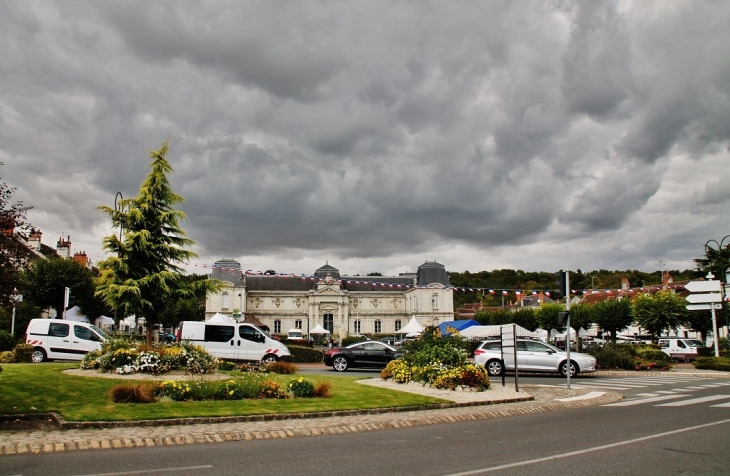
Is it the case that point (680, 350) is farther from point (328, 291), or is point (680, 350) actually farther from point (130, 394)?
point (328, 291)

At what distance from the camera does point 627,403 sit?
1520cm

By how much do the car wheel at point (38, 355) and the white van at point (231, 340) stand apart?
5406 millimetres

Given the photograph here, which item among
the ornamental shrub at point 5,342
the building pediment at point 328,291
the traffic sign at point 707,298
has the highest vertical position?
the building pediment at point 328,291

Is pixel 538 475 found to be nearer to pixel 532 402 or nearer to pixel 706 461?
pixel 706 461

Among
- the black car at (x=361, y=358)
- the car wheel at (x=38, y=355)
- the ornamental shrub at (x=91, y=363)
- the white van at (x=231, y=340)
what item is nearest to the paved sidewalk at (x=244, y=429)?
the ornamental shrub at (x=91, y=363)

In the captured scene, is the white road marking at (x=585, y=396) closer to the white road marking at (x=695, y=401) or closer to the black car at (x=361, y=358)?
the white road marking at (x=695, y=401)

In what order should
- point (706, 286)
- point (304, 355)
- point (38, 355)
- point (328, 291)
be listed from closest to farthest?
point (38, 355), point (706, 286), point (304, 355), point (328, 291)

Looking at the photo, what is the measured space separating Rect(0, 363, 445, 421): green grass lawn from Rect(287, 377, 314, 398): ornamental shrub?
51 cm

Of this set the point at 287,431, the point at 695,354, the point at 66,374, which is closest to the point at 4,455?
the point at 287,431

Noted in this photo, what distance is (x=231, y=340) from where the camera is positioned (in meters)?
25.9

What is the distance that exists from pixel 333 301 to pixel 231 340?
68.3 m

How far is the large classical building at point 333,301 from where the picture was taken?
92.2 m

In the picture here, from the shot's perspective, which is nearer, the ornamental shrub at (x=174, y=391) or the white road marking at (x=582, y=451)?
the white road marking at (x=582, y=451)

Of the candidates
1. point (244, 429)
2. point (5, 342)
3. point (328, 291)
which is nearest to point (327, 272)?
point (328, 291)
